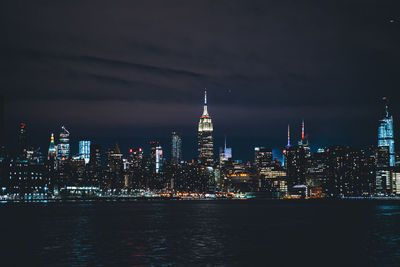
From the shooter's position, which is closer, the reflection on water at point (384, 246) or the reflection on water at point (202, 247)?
the reflection on water at point (202, 247)

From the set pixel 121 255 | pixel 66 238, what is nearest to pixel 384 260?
pixel 121 255

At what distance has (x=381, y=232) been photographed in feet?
277

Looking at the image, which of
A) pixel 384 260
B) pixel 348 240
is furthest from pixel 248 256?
pixel 348 240

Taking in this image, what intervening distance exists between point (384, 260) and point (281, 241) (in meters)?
20.1

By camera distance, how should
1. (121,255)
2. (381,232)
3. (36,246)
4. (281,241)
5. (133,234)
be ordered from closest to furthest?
(121,255)
(36,246)
(281,241)
(133,234)
(381,232)

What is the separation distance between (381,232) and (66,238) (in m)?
46.4

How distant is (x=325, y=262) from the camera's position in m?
51.0

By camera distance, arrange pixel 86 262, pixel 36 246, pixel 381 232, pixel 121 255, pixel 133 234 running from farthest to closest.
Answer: pixel 381 232 → pixel 133 234 → pixel 36 246 → pixel 121 255 → pixel 86 262

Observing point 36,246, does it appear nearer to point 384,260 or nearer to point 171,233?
point 171,233

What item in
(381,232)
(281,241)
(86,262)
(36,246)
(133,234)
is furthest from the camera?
(381,232)

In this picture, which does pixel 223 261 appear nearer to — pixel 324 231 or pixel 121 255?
pixel 121 255

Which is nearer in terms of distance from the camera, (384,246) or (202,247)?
(202,247)

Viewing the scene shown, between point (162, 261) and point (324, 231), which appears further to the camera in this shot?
point (324, 231)

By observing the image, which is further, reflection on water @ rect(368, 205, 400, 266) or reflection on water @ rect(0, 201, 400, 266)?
reflection on water @ rect(368, 205, 400, 266)
